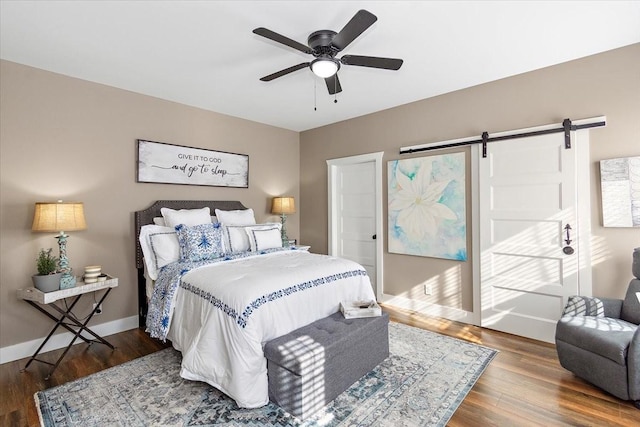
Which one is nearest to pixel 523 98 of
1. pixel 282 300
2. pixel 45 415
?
pixel 282 300

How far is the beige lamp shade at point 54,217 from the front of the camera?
103 inches

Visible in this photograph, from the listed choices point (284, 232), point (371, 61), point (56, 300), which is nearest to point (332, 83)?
point (371, 61)

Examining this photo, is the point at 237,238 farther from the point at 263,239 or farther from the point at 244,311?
the point at 244,311

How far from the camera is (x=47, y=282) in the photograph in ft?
8.57

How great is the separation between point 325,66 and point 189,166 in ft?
8.07

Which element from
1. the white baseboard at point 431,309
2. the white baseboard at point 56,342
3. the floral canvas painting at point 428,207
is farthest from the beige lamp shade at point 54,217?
the white baseboard at point 431,309

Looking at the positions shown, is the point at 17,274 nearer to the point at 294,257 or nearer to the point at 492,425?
the point at 294,257

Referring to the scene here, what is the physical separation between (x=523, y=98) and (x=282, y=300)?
3.09 metres

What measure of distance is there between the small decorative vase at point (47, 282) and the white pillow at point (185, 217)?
1.09 m

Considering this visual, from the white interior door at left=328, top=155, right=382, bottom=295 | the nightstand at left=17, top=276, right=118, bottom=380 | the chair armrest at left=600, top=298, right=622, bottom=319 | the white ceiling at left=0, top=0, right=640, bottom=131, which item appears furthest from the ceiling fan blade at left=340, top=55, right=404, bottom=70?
the nightstand at left=17, top=276, right=118, bottom=380

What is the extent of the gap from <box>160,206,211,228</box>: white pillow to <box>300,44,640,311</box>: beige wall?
2.03m

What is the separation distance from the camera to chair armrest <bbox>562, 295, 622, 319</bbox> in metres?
2.45

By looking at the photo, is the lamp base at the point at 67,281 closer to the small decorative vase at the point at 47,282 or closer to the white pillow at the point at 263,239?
the small decorative vase at the point at 47,282

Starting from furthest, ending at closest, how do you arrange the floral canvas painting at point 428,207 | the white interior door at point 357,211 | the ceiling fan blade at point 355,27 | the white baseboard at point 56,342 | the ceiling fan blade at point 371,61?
the white interior door at point 357,211, the floral canvas painting at point 428,207, the white baseboard at point 56,342, the ceiling fan blade at point 371,61, the ceiling fan blade at point 355,27
